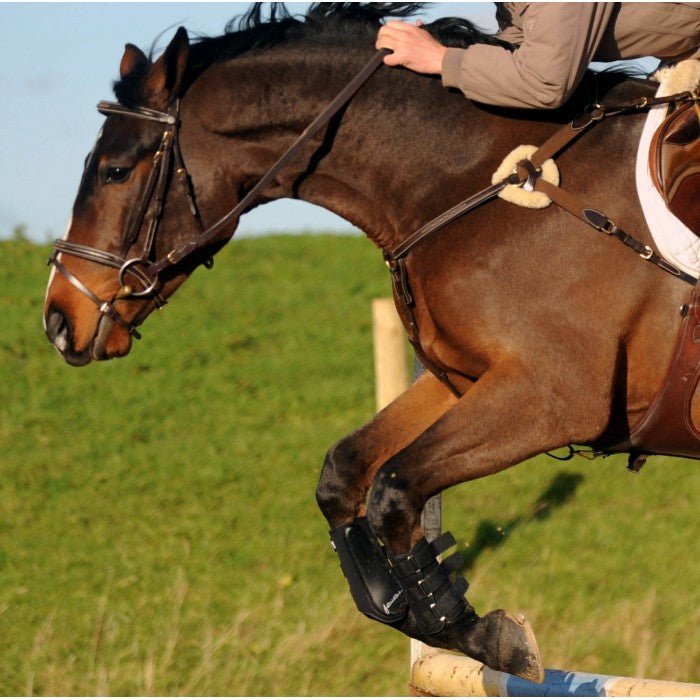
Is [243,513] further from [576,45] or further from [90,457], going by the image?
[576,45]

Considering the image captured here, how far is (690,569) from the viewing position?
7.56 meters

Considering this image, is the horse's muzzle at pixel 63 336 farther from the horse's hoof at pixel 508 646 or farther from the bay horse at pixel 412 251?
the horse's hoof at pixel 508 646

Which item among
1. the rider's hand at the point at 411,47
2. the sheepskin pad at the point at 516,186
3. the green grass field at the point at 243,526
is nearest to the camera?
the sheepskin pad at the point at 516,186

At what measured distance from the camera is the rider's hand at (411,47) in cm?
383

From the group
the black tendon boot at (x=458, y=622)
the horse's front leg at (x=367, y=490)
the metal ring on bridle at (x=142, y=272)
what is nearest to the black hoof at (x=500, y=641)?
the black tendon boot at (x=458, y=622)

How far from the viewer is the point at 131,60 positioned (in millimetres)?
4016

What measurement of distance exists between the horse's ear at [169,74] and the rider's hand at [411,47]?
0.64 meters

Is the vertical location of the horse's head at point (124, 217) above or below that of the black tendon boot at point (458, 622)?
above

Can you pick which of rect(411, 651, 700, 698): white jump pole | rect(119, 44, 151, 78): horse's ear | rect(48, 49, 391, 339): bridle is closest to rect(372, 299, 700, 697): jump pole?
rect(411, 651, 700, 698): white jump pole

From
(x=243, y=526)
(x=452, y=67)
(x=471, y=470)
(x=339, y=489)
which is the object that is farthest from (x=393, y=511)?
(x=243, y=526)

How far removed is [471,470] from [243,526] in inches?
182

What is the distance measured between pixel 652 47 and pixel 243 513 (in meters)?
5.12

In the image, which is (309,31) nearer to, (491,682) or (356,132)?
(356,132)

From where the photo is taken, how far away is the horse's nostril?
3.95 meters
